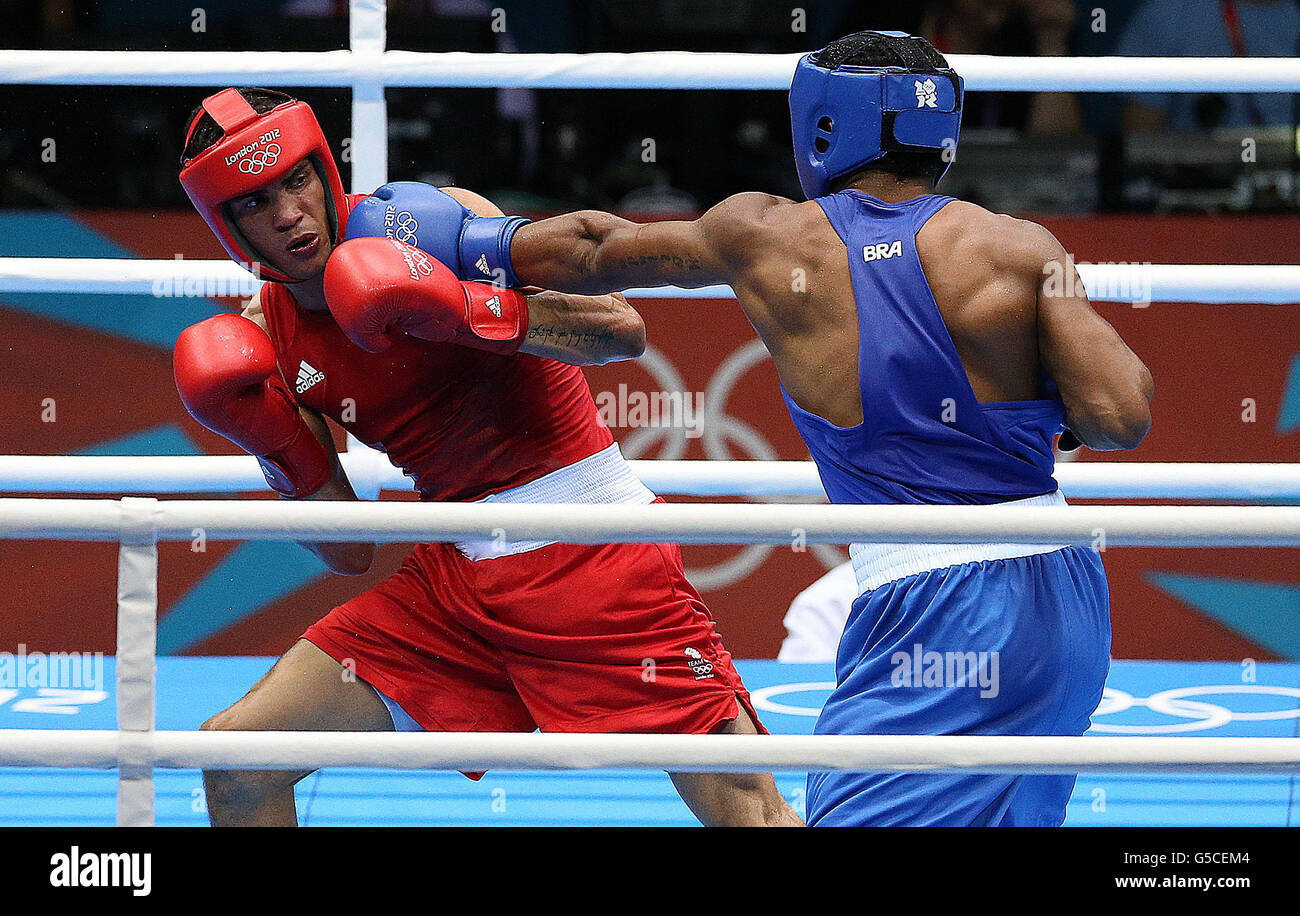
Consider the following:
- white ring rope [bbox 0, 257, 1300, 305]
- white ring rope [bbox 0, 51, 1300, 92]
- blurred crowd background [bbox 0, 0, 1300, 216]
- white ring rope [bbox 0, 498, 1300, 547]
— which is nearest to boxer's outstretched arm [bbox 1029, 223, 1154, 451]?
white ring rope [bbox 0, 498, 1300, 547]

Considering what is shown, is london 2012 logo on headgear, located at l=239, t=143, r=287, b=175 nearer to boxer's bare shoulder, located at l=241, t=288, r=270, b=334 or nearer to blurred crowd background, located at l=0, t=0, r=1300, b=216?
boxer's bare shoulder, located at l=241, t=288, r=270, b=334

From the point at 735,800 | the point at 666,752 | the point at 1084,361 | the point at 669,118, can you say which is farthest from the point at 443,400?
the point at 669,118

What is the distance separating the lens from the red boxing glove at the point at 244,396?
6.69 ft

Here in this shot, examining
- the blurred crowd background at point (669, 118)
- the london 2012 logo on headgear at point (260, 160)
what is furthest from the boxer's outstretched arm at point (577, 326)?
the blurred crowd background at point (669, 118)

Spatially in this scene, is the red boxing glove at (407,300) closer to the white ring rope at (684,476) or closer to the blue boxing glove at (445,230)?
the blue boxing glove at (445,230)

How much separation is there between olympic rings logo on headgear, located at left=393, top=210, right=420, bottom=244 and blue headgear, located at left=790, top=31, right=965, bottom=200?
55cm

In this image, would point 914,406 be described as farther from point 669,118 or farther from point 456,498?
point 669,118

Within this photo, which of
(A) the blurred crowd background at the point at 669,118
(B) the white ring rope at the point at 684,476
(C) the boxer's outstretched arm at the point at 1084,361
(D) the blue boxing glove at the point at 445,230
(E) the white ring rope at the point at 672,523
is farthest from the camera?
(A) the blurred crowd background at the point at 669,118

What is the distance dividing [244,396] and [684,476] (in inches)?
31.4

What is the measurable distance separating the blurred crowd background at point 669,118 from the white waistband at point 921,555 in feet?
8.29

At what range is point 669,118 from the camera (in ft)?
15.6

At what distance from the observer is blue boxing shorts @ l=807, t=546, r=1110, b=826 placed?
5.67 ft
